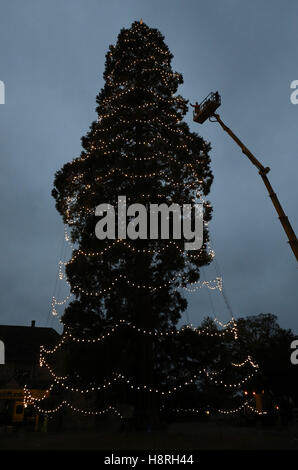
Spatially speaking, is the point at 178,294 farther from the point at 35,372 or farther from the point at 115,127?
the point at 35,372

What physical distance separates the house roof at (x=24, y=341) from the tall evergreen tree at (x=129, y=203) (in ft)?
64.8

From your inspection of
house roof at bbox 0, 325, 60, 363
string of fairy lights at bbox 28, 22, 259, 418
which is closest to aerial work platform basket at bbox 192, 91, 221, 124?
string of fairy lights at bbox 28, 22, 259, 418

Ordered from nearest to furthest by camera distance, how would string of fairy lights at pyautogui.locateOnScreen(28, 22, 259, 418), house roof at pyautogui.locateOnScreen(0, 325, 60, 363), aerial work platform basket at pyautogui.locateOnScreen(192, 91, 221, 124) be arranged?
aerial work platform basket at pyautogui.locateOnScreen(192, 91, 221, 124) < string of fairy lights at pyautogui.locateOnScreen(28, 22, 259, 418) < house roof at pyautogui.locateOnScreen(0, 325, 60, 363)

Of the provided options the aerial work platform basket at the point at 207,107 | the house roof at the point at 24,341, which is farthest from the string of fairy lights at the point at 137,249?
the house roof at the point at 24,341

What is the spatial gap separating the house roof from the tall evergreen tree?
1976 cm

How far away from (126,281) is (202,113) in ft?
23.9

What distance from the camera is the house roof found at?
33.3 m

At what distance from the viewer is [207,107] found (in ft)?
33.2

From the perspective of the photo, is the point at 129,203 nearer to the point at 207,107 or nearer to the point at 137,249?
the point at 137,249

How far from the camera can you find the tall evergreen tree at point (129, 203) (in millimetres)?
13711

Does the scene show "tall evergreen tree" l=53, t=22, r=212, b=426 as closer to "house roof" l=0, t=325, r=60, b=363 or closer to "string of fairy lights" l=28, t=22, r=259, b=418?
"string of fairy lights" l=28, t=22, r=259, b=418

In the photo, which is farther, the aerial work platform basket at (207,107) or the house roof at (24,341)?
the house roof at (24,341)

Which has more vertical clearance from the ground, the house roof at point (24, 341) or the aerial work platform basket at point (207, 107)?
the house roof at point (24, 341)

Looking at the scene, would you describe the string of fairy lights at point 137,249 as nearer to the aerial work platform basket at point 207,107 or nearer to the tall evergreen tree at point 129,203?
the tall evergreen tree at point 129,203
